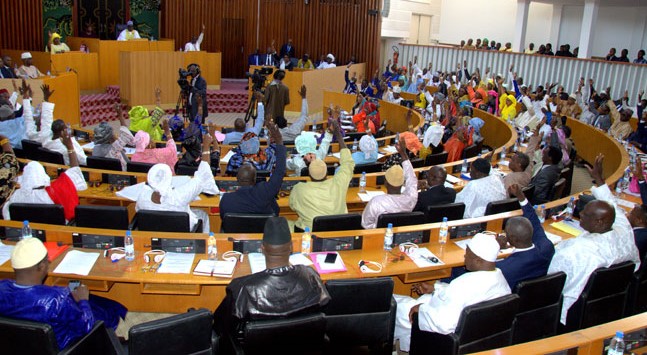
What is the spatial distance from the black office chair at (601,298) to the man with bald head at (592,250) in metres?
0.07

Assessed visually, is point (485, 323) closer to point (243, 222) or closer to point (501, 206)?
point (243, 222)

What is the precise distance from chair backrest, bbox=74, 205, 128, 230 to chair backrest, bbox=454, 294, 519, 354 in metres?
3.07

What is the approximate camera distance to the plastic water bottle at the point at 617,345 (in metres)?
3.06

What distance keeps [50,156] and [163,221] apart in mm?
3175

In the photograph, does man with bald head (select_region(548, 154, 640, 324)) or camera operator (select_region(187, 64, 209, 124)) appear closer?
man with bald head (select_region(548, 154, 640, 324))

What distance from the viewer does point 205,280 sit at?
4188 millimetres

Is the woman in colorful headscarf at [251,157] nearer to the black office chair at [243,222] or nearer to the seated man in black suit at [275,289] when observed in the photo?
the black office chair at [243,222]

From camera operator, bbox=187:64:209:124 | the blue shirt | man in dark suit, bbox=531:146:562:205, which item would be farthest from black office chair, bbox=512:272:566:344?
camera operator, bbox=187:64:209:124

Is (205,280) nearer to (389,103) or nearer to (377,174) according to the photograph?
(377,174)

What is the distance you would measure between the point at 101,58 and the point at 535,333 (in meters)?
13.6

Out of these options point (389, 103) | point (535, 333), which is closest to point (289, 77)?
point (389, 103)

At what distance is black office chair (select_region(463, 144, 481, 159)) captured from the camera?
884 cm

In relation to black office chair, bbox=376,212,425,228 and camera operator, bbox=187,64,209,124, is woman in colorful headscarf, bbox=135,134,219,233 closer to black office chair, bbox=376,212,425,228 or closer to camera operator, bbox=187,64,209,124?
black office chair, bbox=376,212,425,228

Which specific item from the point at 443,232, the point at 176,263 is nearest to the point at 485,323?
the point at 443,232
